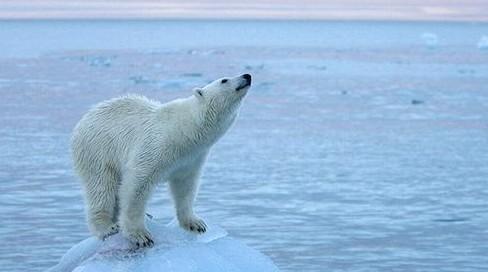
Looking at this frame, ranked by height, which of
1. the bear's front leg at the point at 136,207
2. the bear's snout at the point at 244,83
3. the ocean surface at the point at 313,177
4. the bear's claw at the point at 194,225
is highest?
the bear's snout at the point at 244,83

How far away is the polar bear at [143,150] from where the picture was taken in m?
4.80

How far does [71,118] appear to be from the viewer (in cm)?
1593

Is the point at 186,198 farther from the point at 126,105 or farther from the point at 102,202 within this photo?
the point at 126,105


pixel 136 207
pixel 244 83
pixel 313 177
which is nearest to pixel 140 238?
pixel 136 207

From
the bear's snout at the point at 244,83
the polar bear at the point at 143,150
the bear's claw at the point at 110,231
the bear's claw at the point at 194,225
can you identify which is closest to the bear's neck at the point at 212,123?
the polar bear at the point at 143,150

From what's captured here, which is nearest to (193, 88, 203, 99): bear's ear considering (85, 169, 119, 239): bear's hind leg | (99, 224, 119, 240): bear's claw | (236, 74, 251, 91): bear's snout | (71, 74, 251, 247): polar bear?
(71, 74, 251, 247): polar bear

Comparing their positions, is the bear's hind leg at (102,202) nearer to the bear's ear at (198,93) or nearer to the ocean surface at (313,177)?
the bear's ear at (198,93)

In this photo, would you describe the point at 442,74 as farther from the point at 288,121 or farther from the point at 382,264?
the point at 382,264

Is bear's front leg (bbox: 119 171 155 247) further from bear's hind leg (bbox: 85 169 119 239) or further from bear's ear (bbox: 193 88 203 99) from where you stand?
bear's ear (bbox: 193 88 203 99)

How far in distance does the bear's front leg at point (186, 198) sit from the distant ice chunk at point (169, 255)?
0.13 feet

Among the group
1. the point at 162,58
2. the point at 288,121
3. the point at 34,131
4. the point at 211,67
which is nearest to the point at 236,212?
the point at 34,131

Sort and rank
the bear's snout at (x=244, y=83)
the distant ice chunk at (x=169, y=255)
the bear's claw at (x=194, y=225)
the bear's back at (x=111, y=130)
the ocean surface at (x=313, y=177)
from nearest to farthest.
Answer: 1. the distant ice chunk at (x=169, y=255)
2. the bear's snout at (x=244, y=83)
3. the bear's back at (x=111, y=130)
4. the bear's claw at (x=194, y=225)
5. the ocean surface at (x=313, y=177)

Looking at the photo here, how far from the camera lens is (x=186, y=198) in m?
5.07

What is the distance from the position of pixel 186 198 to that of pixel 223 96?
549 millimetres
